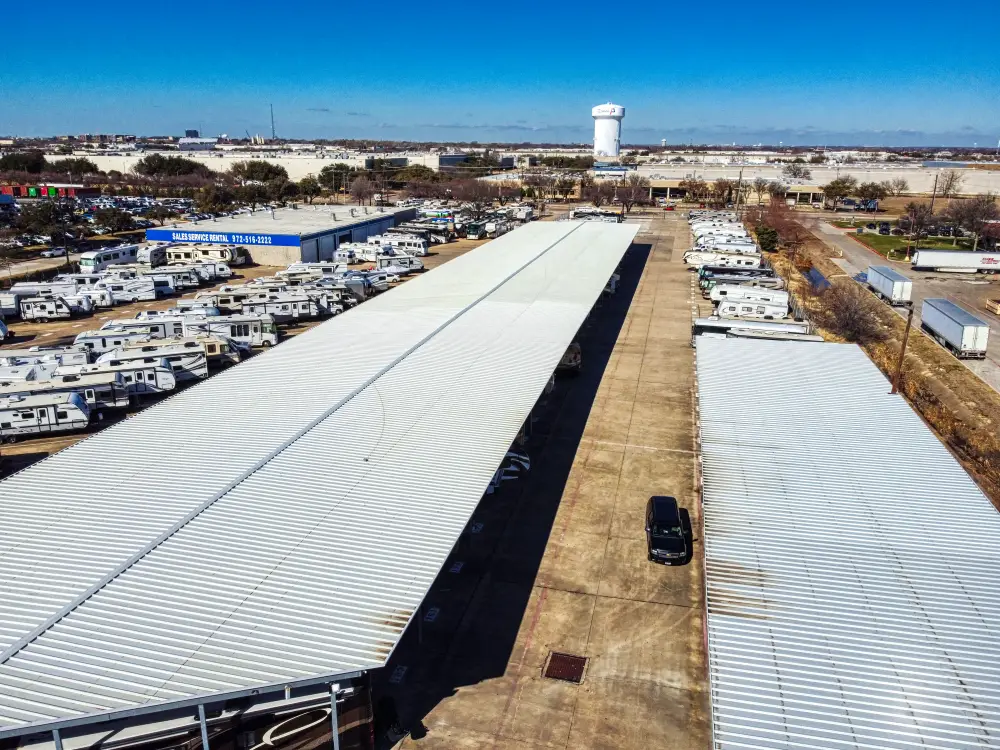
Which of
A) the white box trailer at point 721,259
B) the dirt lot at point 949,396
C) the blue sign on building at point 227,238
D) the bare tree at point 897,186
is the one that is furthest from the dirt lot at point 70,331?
the bare tree at point 897,186

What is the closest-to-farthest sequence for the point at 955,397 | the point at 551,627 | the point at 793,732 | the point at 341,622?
the point at 793,732 < the point at 341,622 < the point at 551,627 < the point at 955,397

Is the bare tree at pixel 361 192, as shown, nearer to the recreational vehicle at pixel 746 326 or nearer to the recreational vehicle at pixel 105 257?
the recreational vehicle at pixel 105 257

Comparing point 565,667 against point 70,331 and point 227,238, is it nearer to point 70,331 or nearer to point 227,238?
point 70,331

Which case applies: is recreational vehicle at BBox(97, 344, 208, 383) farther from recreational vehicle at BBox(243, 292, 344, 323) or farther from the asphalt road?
the asphalt road

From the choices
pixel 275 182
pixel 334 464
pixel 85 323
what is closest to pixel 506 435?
pixel 334 464

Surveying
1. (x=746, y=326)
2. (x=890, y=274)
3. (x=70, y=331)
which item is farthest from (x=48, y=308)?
(x=890, y=274)

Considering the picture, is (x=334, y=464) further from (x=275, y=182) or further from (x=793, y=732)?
(x=275, y=182)
